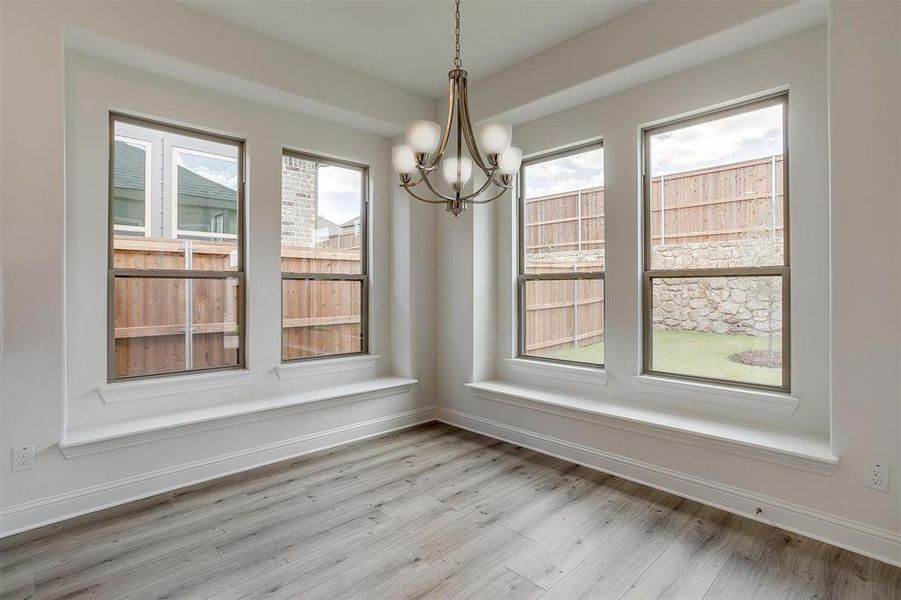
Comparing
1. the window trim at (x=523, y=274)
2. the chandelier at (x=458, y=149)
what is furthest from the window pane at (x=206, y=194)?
the window trim at (x=523, y=274)

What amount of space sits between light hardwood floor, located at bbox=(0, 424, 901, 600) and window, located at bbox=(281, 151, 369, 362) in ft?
4.25

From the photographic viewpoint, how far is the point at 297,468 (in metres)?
3.27

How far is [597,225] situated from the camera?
360 centimetres

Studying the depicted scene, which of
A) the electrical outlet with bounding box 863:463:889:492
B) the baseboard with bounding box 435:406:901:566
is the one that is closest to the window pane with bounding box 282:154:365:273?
the baseboard with bounding box 435:406:901:566

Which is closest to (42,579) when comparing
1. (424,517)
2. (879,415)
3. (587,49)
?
(424,517)

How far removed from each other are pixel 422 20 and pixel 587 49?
1.18 meters

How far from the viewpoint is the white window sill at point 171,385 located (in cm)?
289

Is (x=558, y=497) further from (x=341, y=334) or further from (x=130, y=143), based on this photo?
(x=130, y=143)

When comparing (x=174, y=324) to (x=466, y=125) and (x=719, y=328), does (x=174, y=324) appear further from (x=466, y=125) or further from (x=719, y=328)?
(x=719, y=328)

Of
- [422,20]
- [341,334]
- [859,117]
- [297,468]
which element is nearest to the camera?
[859,117]

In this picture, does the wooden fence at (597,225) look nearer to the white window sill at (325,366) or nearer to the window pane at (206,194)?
the white window sill at (325,366)

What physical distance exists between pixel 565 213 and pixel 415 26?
184cm

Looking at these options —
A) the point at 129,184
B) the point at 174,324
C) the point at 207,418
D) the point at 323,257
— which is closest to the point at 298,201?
the point at 323,257

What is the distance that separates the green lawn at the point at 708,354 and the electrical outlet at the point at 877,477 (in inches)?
25.6
